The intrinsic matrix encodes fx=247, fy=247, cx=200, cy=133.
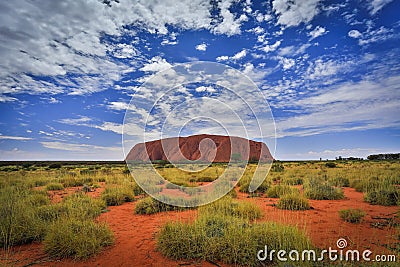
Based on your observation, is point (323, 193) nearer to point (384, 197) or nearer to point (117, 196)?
point (384, 197)

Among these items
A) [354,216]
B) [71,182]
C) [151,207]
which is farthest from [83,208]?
[71,182]

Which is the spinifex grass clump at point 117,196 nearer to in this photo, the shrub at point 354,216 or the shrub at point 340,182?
the shrub at point 354,216

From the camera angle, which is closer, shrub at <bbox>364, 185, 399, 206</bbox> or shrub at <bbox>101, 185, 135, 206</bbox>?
shrub at <bbox>364, 185, 399, 206</bbox>

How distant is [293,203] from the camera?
8055 millimetres

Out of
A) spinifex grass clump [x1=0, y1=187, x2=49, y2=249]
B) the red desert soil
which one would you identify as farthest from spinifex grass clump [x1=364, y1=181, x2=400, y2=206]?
spinifex grass clump [x1=0, y1=187, x2=49, y2=249]

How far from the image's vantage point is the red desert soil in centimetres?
446

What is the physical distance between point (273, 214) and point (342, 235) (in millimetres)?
2038

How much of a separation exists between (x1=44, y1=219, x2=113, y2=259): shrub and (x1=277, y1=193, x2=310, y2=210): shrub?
5.56m

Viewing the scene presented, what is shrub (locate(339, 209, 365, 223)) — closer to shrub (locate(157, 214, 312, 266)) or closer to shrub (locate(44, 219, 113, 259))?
shrub (locate(157, 214, 312, 266))

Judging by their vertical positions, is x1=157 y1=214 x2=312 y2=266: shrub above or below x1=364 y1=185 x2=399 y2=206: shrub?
below

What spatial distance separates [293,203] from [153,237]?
187 inches

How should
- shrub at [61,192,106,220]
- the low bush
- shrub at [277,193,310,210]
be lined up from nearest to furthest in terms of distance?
the low bush
shrub at [61,192,106,220]
shrub at [277,193,310,210]

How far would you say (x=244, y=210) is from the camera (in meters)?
6.92

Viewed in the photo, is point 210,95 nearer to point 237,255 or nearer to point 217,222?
point 217,222
